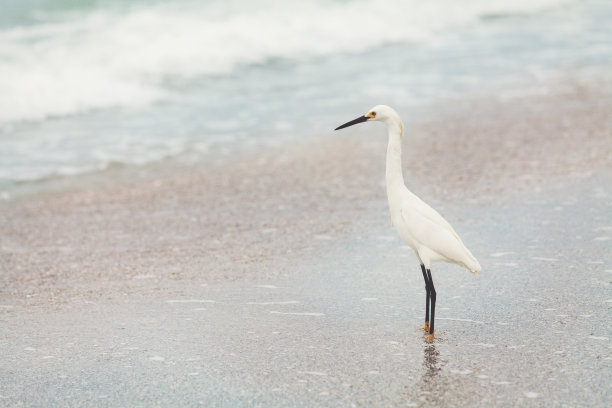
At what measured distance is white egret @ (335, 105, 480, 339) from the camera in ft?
13.4

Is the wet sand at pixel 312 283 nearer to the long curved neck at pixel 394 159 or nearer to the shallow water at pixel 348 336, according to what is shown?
the shallow water at pixel 348 336

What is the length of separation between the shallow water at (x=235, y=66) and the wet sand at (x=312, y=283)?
1.38m

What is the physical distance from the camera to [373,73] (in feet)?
40.4

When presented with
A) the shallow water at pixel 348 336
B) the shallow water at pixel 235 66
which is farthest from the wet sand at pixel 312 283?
the shallow water at pixel 235 66

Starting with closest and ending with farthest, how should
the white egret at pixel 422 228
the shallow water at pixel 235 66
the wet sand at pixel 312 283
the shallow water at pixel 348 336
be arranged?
the shallow water at pixel 348 336 → the wet sand at pixel 312 283 → the white egret at pixel 422 228 → the shallow water at pixel 235 66

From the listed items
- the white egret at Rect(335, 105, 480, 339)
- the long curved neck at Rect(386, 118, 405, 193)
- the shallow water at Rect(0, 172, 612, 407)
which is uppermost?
the long curved neck at Rect(386, 118, 405, 193)

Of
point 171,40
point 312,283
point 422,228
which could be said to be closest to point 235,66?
point 171,40

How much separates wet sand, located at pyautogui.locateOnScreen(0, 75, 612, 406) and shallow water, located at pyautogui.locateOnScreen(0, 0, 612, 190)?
1384mm

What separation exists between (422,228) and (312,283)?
1.10 metres

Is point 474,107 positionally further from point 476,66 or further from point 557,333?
point 557,333

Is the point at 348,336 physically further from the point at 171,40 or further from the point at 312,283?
the point at 171,40

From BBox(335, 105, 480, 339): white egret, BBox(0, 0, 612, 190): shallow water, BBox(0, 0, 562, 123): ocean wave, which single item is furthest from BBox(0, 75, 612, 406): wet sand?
BBox(0, 0, 562, 123): ocean wave

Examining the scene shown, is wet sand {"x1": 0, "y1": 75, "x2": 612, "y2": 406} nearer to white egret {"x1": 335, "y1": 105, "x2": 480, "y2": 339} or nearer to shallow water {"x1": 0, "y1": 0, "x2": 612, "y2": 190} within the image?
white egret {"x1": 335, "y1": 105, "x2": 480, "y2": 339}

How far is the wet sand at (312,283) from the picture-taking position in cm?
366
